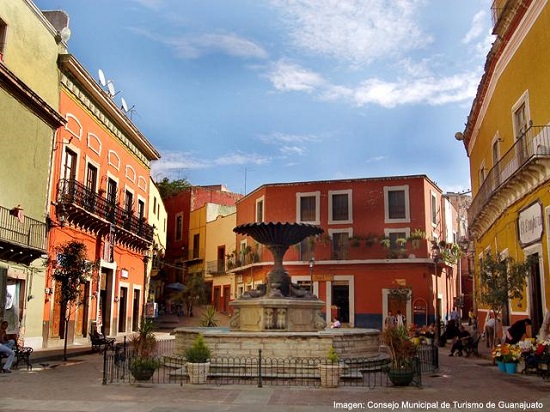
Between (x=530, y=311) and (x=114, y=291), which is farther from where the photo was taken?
(x=114, y=291)

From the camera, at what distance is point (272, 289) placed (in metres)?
14.2

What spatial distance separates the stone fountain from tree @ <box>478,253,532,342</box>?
3.98 meters

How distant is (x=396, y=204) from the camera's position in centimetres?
3353

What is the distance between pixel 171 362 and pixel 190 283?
27036 millimetres

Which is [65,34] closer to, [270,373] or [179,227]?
[270,373]

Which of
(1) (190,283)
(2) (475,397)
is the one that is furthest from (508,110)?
(1) (190,283)

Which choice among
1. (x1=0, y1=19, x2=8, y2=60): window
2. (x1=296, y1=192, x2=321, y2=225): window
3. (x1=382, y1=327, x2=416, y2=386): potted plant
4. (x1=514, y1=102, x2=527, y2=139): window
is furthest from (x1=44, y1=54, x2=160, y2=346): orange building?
(x1=514, y1=102, x2=527, y2=139): window

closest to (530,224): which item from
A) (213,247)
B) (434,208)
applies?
(434,208)

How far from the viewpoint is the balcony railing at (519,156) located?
1254 centimetres

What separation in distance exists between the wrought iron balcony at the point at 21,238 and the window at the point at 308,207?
19.9 metres

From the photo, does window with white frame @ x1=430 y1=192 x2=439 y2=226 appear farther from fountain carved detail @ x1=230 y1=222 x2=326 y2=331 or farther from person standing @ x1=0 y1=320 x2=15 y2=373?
person standing @ x1=0 y1=320 x2=15 y2=373

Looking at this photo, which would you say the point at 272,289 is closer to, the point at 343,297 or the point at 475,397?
the point at 475,397

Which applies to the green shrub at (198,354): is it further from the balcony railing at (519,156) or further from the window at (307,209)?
the window at (307,209)

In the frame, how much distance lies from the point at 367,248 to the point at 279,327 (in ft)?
66.4
